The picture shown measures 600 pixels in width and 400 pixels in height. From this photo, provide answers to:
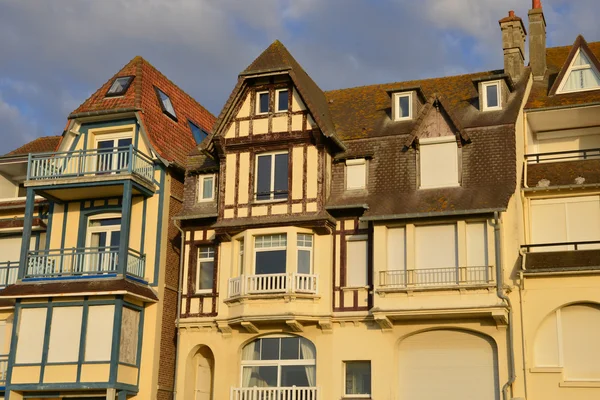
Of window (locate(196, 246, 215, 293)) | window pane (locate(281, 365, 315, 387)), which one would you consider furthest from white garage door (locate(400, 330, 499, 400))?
window (locate(196, 246, 215, 293))

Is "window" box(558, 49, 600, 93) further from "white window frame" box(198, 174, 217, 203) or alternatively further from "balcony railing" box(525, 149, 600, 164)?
"white window frame" box(198, 174, 217, 203)

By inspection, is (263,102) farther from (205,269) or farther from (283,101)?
(205,269)

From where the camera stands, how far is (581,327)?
26.7 meters

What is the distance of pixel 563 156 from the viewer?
30531 mm

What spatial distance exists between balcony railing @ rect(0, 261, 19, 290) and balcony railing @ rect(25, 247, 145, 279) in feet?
4.72

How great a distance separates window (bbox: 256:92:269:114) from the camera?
1225 inches

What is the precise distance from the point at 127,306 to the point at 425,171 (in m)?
10.4

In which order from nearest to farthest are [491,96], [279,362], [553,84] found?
[279,362] < [491,96] < [553,84]

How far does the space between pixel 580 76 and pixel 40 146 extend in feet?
67.7

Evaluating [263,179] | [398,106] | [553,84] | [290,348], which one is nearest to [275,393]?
[290,348]

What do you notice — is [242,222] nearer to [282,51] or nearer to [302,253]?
[302,253]

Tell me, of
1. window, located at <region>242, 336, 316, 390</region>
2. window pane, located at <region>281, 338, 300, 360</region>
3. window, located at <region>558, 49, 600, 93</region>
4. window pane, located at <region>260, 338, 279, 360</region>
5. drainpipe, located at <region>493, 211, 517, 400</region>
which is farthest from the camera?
window, located at <region>558, 49, 600, 93</region>

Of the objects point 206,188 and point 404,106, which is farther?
point 206,188

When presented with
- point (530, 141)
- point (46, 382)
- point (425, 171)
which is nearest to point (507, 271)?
point (425, 171)
